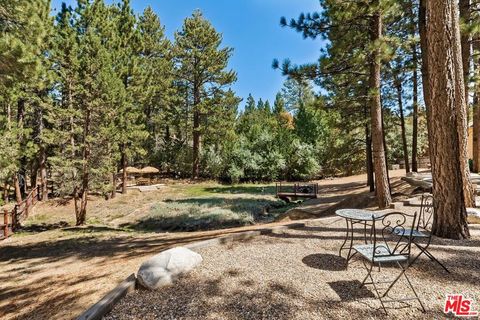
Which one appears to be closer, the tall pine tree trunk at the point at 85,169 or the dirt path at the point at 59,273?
the dirt path at the point at 59,273

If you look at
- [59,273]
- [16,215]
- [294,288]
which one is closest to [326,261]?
[294,288]

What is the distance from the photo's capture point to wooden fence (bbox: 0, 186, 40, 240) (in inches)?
402

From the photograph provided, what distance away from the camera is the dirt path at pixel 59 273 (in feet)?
12.3

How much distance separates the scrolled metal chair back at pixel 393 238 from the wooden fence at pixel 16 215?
1232 cm

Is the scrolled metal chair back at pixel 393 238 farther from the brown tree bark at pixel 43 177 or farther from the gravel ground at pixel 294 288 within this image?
the brown tree bark at pixel 43 177

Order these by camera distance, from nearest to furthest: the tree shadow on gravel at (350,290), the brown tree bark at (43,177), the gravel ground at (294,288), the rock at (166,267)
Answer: the gravel ground at (294,288) < the tree shadow on gravel at (350,290) < the rock at (166,267) < the brown tree bark at (43,177)

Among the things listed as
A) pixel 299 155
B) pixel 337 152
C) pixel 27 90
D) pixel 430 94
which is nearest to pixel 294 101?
pixel 299 155

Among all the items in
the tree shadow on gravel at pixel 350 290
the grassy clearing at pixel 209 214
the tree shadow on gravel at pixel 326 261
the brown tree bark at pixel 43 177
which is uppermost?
the brown tree bark at pixel 43 177

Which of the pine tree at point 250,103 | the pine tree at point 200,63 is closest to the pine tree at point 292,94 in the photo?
the pine tree at point 250,103

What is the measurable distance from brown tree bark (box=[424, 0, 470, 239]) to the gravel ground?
49cm

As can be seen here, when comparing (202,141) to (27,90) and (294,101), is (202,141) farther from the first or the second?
(294,101)

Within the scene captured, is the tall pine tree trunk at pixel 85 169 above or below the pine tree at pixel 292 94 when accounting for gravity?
below

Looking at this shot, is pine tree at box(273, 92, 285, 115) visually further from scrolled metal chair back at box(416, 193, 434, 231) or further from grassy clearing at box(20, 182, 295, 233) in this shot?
scrolled metal chair back at box(416, 193, 434, 231)

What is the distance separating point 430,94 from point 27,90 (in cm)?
1869
